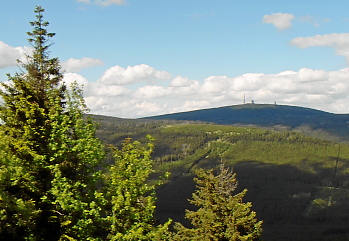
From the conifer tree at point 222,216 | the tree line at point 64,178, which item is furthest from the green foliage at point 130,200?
the conifer tree at point 222,216

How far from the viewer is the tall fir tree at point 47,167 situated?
930 inches

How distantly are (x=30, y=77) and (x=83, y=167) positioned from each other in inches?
378

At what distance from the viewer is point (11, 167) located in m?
23.9

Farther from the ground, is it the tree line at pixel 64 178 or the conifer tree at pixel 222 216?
the tree line at pixel 64 178

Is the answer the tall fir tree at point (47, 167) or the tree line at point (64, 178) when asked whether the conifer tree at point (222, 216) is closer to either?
the tree line at point (64, 178)

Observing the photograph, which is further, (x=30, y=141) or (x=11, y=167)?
(x=30, y=141)

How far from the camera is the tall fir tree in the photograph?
23.6 metres

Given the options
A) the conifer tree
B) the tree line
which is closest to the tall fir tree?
the tree line

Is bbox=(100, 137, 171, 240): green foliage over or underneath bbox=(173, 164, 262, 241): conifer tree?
over

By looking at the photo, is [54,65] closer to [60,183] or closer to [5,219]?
[60,183]

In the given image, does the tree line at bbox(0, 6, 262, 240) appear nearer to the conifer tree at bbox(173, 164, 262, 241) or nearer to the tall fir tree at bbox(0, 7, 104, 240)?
the tall fir tree at bbox(0, 7, 104, 240)

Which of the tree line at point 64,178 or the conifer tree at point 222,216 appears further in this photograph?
the conifer tree at point 222,216

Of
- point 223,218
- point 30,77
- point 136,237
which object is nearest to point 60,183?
point 136,237

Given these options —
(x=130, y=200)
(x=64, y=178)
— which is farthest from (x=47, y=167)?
(x=130, y=200)
